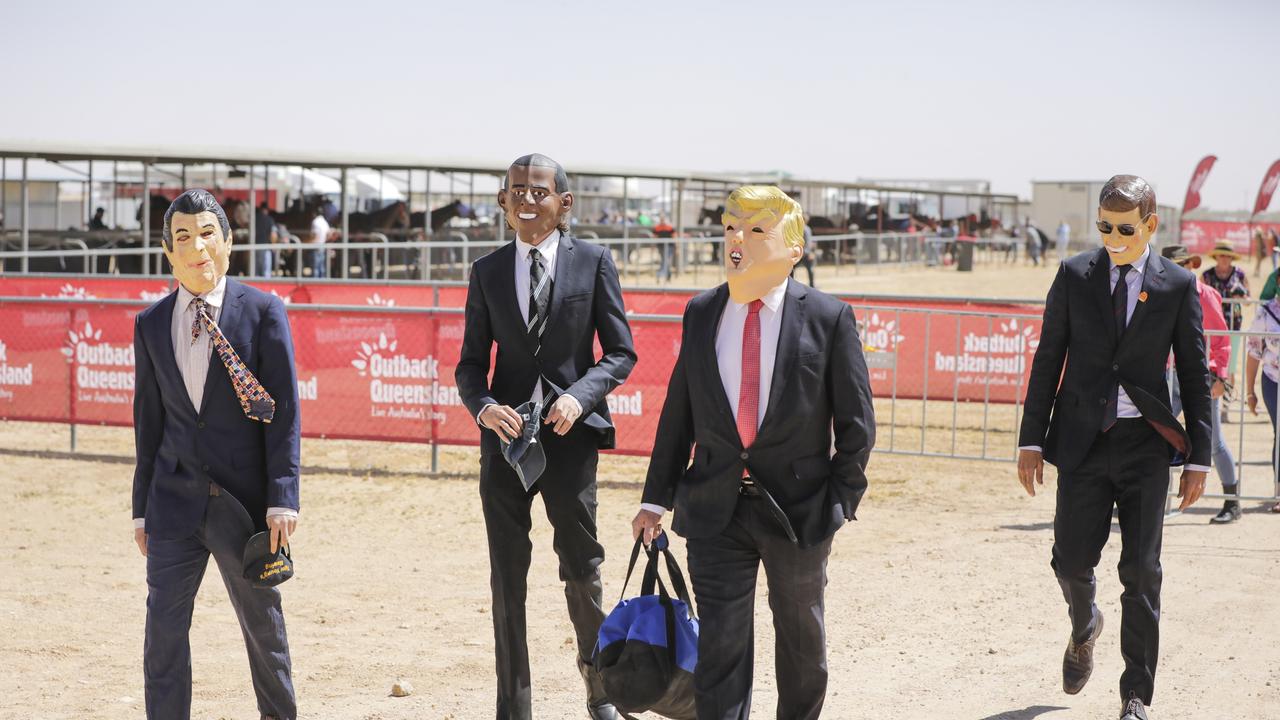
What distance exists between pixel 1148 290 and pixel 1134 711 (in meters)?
1.53

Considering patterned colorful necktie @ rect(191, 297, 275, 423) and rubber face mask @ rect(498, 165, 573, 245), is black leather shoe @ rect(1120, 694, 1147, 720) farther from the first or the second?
patterned colorful necktie @ rect(191, 297, 275, 423)

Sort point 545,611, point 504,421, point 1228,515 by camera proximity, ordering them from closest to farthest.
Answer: point 504,421 → point 545,611 → point 1228,515

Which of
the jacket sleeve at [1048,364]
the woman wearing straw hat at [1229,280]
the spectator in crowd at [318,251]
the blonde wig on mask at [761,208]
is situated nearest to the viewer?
the blonde wig on mask at [761,208]

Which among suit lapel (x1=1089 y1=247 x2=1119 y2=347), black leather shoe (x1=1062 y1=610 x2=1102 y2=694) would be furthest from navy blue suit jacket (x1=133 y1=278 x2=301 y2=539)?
black leather shoe (x1=1062 y1=610 x2=1102 y2=694)

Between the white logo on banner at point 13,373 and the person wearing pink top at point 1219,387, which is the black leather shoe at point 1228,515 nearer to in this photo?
the person wearing pink top at point 1219,387

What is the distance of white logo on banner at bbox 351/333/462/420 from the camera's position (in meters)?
11.2

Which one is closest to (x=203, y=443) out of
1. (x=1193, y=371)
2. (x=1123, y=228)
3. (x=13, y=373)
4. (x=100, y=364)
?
(x=1123, y=228)

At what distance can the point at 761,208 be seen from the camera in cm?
439

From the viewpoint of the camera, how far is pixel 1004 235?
6359 centimetres

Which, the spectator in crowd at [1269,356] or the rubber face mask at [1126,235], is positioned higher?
the rubber face mask at [1126,235]

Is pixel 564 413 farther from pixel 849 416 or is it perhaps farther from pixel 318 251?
pixel 318 251

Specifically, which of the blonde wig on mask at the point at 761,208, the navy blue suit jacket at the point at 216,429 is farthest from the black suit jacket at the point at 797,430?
the navy blue suit jacket at the point at 216,429

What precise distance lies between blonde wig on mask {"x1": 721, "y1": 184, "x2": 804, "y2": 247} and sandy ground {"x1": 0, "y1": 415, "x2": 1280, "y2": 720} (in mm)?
2098

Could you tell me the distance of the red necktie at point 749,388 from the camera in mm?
4332
